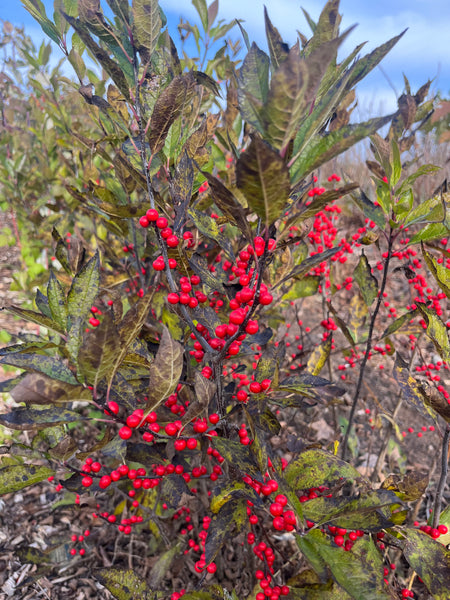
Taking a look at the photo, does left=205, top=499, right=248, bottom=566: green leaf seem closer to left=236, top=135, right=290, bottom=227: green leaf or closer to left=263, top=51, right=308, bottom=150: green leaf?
left=236, top=135, right=290, bottom=227: green leaf

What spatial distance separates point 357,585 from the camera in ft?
2.89

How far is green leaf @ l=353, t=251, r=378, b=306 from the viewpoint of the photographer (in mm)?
1474

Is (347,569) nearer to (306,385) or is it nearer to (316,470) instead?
(316,470)

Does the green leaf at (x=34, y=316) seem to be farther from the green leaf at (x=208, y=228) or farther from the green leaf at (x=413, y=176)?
the green leaf at (x=413, y=176)

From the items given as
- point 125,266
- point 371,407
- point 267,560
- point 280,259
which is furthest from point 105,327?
point 371,407

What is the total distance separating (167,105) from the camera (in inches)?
35.5

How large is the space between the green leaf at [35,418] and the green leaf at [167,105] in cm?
64

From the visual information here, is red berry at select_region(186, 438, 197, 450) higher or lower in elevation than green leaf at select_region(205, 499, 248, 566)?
higher

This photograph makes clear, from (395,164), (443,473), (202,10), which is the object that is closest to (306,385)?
(443,473)

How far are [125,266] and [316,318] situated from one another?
10.9 feet

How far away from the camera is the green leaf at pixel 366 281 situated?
1.47 m

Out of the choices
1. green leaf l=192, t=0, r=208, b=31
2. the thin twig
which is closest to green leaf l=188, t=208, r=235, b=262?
the thin twig

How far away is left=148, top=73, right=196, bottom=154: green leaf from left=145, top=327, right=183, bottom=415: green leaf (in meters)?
0.46

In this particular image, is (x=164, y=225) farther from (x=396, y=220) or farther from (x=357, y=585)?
(x=357, y=585)
